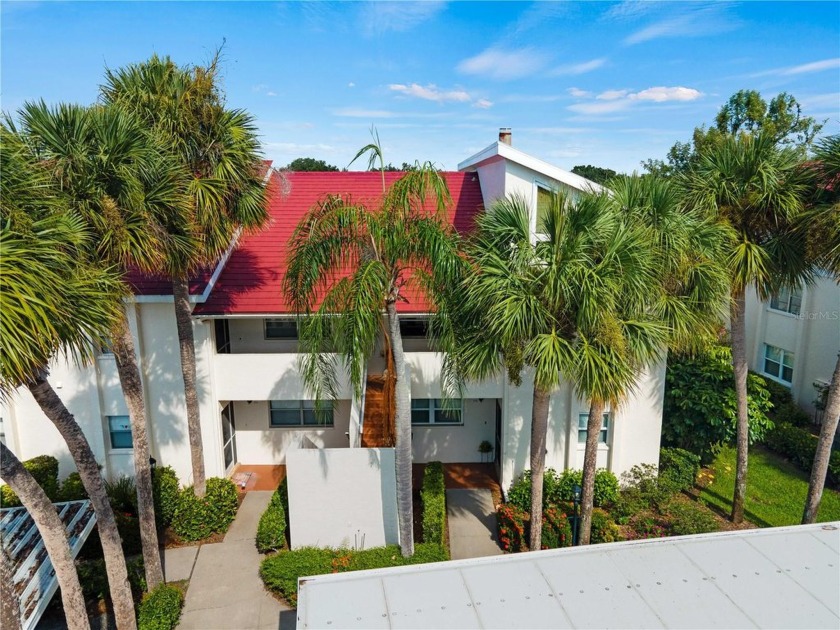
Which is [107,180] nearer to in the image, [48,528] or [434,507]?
[48,528]

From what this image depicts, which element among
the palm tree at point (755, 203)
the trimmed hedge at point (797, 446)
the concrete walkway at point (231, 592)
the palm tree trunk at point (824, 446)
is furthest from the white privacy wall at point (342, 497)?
the trimmed hedge at point (797, 446)

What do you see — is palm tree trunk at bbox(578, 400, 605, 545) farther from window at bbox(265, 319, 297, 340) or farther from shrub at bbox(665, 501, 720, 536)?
window at bbox(265, 319, 297, 340)

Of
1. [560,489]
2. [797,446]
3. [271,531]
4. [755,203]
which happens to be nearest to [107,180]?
[271,531]

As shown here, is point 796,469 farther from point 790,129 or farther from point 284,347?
point 790,129

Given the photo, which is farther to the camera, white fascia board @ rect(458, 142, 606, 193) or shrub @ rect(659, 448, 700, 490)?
shrub @ rect(659, 448, 700, 490)

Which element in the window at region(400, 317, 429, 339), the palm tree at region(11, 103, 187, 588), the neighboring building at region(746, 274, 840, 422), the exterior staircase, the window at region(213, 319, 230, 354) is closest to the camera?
the palm tree at region(11, 103, 187, 588)

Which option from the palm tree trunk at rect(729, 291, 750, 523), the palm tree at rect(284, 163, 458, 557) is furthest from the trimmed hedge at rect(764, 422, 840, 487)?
the palm tree at rect(284, 163, 458, 557)

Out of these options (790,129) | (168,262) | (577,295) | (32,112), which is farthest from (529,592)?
(790,129)
